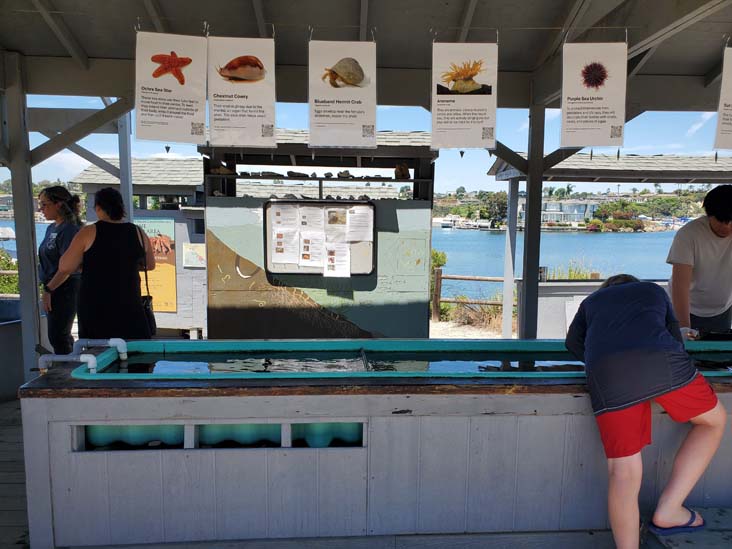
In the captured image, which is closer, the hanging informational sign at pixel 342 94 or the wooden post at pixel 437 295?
the hanging informational sign at pixel 342 94

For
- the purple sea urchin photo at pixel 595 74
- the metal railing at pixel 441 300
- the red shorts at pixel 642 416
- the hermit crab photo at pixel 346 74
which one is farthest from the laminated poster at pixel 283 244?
the metal railing at pixel 441 300

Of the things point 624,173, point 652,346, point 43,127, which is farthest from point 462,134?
point 43,127

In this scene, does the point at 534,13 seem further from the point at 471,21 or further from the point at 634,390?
the point at 634,390

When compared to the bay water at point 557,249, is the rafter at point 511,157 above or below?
above

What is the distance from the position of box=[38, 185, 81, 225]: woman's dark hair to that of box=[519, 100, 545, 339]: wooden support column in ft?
12.7

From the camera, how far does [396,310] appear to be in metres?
5.07

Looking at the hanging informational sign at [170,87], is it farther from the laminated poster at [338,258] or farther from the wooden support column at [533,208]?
the wooden support column at [533,208]

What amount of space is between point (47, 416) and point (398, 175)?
4016mm

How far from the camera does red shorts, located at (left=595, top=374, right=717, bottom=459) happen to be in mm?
1880

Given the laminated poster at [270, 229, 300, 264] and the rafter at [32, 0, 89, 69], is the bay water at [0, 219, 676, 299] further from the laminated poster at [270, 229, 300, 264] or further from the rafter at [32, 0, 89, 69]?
the rafter at [32, 0, 89, 69]

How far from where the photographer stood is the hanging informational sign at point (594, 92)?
3.02 metres

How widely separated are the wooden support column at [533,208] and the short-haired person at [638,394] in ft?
10.5

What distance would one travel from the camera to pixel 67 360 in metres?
2.24

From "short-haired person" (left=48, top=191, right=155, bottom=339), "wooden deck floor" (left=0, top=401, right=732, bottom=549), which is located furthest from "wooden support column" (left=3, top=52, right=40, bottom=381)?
"wooden deck floor" (left=0, top=401, right=732, bottom=549)
